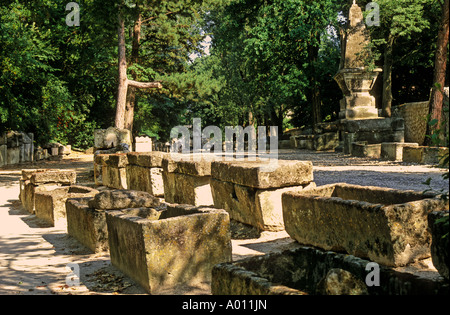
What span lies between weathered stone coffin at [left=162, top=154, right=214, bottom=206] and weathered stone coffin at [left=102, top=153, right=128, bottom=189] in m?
2.73

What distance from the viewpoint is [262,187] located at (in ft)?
19.4

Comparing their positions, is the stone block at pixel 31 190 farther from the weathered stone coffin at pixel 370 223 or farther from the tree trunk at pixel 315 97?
the tree trunk at pixel 315 97

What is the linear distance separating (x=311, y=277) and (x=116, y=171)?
8631 millimetres

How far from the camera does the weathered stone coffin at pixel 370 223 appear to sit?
13.6 ft

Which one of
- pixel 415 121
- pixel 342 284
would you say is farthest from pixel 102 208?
pixel 415 121

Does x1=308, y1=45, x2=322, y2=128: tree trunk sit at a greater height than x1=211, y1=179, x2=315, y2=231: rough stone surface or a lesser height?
greater

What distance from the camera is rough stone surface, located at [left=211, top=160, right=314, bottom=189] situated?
19.5ft

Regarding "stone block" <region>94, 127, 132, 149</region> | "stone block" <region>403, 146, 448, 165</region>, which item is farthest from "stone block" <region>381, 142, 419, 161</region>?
"stone block" <region>94, 127, 132, 149</region>

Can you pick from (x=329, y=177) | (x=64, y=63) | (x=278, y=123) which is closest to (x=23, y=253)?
(x=329, y=177)

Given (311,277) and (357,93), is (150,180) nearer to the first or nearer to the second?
(311,277)

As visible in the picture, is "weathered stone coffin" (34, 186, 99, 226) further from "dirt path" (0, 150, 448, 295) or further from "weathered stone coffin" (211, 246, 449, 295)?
"weathered stone coffin" (211, 246, 449, 295)

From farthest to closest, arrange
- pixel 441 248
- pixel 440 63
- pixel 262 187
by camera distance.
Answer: pixel 440 63 → pixel 262 187 → pixel 441 248
